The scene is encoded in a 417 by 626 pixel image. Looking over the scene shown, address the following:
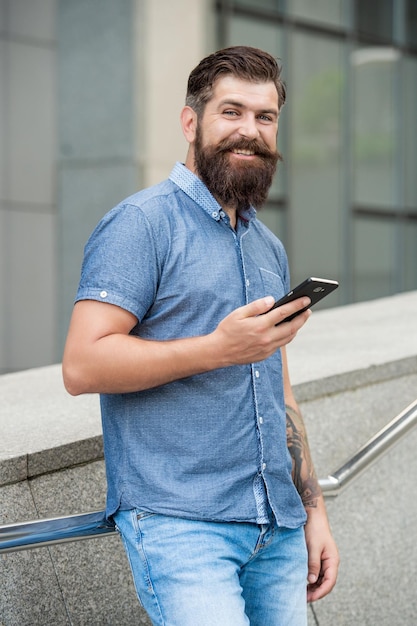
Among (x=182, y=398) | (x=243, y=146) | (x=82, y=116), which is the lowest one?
(x=182, y=398)

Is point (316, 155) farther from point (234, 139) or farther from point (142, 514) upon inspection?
point (142, 514)

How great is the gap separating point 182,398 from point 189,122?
725mm

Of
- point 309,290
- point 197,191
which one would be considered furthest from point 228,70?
point 309,290

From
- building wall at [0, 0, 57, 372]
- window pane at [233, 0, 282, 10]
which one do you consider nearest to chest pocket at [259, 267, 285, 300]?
building wall at [0, 0, 57, 372]

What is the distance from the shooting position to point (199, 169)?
2.55 metres

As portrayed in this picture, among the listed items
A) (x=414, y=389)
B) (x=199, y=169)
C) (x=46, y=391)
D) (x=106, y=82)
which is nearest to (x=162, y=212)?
(x=199, y=169)

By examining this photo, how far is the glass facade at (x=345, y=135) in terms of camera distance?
13922 millimetres

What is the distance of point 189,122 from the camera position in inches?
102

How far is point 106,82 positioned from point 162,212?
9592 mm

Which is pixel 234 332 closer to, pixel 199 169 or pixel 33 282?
pixel 199 169

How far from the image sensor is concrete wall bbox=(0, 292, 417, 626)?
10.4 ft

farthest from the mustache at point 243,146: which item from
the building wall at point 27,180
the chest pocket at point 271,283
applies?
the building wall at point 27,180

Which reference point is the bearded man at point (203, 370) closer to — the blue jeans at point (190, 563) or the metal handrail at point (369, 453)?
the blue jeans at point (190, 563)

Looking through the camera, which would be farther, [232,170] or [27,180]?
[27,180]
